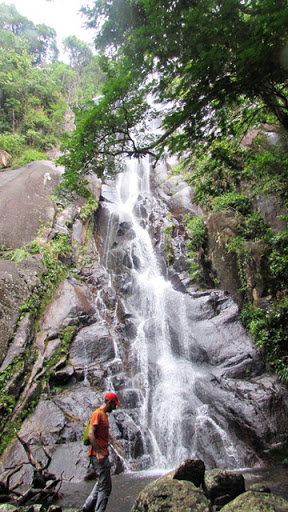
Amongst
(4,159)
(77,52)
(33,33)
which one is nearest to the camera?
(4,159)

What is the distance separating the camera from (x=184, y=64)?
203 inches

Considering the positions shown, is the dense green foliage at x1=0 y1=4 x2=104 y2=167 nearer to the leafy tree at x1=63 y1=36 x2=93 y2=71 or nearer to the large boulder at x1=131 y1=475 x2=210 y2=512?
the leafy tree at x1=63 y1=36 x2=93 y2=71

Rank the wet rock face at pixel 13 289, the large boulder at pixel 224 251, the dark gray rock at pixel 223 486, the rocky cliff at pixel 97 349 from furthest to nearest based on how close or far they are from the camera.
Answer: the large boulder at pixel 224 251, the wet rock face at pixel 13 289, the rocky cliff at pixel 97 349, the dark gray rock at pixel 223 486

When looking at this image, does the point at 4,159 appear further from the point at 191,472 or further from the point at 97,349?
the point at 191,472

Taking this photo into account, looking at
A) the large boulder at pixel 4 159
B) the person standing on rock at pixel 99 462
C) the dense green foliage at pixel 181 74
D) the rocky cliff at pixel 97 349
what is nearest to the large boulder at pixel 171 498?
the person standing on rock at pixel 99 462

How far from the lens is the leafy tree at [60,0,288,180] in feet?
15.3

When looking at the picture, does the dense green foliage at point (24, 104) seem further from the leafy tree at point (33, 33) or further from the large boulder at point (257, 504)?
the large boulder at point (257, 504)

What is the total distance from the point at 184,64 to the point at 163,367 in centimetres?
986

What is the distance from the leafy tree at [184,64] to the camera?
4.65 m

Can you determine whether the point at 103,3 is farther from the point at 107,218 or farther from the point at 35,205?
the point at 107,218

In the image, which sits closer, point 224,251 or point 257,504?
point 257,504

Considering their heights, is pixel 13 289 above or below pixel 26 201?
below

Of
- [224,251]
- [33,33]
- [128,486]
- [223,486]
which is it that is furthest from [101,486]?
[33,33]

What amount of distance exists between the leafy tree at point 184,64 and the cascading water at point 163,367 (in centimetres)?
786
